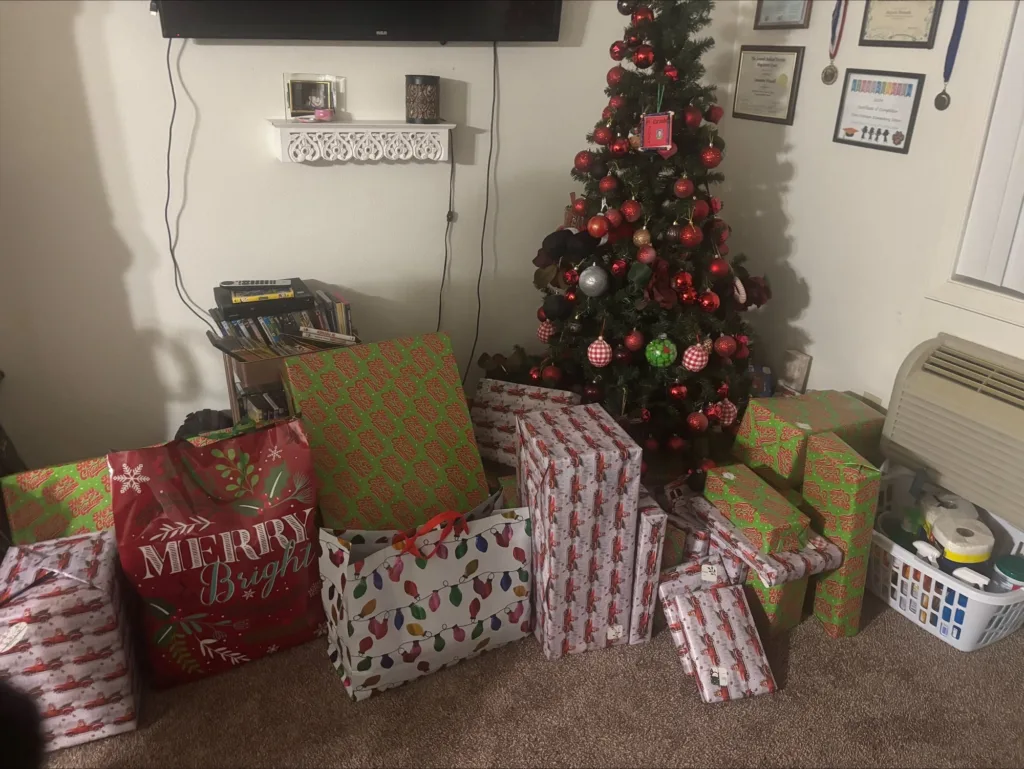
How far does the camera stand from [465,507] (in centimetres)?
205

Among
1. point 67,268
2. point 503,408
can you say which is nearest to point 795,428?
point 503,408

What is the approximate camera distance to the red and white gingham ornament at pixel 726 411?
223cm

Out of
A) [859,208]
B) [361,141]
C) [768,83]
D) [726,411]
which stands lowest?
[726,411]

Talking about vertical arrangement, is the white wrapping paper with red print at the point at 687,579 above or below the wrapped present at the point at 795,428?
below

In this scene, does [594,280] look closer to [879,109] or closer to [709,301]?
[709,301]

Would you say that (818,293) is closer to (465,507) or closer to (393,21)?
(465,507)

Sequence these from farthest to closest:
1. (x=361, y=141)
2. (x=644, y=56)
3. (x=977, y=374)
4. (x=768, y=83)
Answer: (x=768, y=83) → (x=361, y=141) → (x=644, y=56) → (x=977, y=374)

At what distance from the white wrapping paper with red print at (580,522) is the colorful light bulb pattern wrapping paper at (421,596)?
83mm

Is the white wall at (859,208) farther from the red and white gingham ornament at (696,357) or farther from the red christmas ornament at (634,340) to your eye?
the red christmas ornament at (634,340)

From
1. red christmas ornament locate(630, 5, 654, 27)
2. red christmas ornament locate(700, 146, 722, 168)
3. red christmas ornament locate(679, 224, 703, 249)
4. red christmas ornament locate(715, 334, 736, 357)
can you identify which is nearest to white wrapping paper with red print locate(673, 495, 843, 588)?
red christmas ornament locate(715, 334, 736, 357)

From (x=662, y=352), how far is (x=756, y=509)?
0.52 metres

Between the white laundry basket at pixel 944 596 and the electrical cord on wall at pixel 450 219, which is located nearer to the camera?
the white laundry basket at pixel 944 596

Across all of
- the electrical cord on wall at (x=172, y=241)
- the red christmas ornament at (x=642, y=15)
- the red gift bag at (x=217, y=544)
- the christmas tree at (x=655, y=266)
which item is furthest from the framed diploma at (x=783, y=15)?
the red gift bag at (x=217, y=544)

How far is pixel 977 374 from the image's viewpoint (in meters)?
1.92
